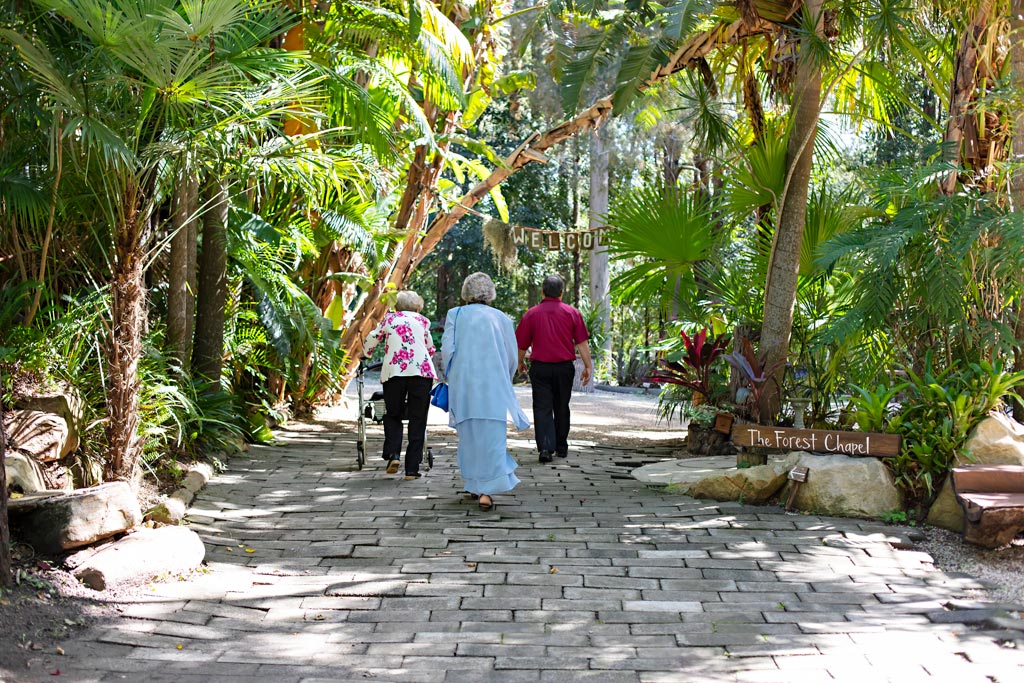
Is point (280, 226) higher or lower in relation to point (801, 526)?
higher

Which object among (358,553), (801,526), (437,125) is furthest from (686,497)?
(437,125)

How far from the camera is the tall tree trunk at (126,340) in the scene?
6.92m

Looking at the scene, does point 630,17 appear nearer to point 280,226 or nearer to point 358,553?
point 280,226

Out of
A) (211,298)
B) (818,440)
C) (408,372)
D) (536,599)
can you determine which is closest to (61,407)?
(408,372)

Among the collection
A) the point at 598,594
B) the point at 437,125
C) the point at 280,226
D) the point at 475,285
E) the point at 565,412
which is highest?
the point at 437,125

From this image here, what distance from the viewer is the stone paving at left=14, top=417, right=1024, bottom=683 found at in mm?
4699

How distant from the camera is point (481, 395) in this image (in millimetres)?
7891

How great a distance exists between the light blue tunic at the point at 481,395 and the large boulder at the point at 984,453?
305cm

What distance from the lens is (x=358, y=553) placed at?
6699 millimetres

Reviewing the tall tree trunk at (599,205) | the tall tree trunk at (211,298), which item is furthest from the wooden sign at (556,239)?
the tall tree trunk at (599,205)

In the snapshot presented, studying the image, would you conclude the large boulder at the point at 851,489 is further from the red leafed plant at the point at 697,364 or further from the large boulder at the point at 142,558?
the large boulder at the point at 142,558

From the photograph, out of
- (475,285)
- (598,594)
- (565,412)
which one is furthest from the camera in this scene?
(565,412)

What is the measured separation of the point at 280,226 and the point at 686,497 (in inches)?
231

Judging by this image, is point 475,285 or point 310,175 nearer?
point 475,285
